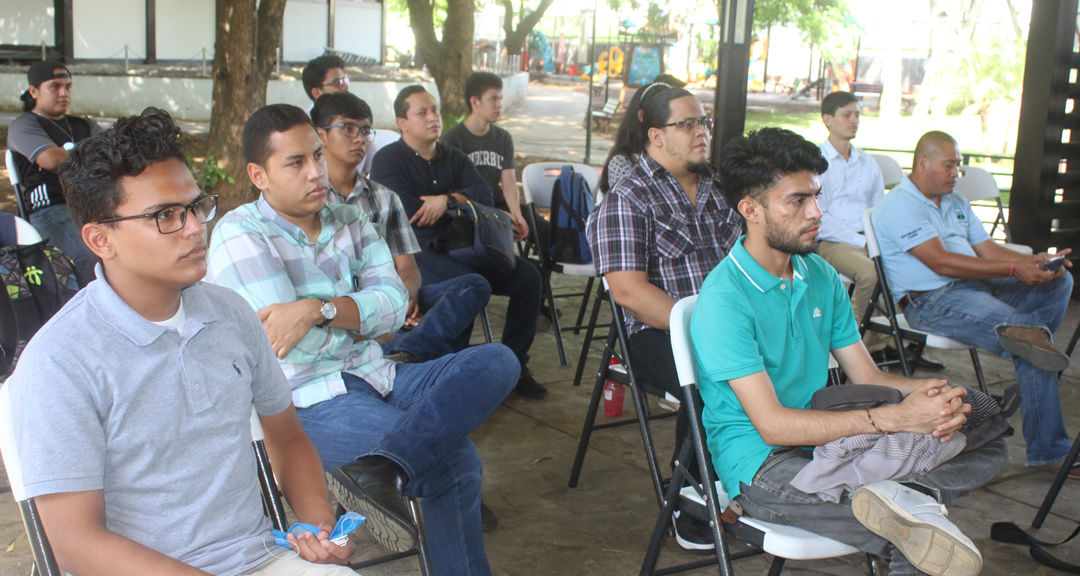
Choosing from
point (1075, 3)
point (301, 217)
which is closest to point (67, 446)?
point (301, 217)

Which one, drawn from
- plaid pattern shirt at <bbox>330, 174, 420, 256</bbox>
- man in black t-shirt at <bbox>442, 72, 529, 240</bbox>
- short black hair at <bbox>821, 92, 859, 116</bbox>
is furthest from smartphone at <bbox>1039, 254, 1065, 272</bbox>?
man in black t-shirt at <bbox>442, 72, 529, 240</bbox>

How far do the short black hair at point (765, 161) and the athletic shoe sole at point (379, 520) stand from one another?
4.32 ft

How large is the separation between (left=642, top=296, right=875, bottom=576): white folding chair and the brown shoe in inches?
68.8

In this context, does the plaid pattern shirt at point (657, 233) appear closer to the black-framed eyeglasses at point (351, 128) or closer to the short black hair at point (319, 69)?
the black-framed eyeglasses at point (351, 128)

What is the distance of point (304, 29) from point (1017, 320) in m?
20.5

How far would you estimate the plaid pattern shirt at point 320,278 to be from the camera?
246 cm

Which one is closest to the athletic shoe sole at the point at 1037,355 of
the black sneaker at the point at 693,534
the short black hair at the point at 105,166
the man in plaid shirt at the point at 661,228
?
the man in plaid shirt at the point at 661,228

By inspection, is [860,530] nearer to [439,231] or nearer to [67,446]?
[67,446]

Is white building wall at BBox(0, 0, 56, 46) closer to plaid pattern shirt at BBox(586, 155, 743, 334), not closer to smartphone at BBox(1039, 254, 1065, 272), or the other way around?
plaid pattern shirt at BBox(586, 155, 743, 334)

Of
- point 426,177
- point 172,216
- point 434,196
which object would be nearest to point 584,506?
point 434,196

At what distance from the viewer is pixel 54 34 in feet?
53.4

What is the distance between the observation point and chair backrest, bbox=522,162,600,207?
5.34 metres

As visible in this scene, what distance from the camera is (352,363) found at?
102 inches

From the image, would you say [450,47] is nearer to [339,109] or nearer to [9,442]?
[339,109]
